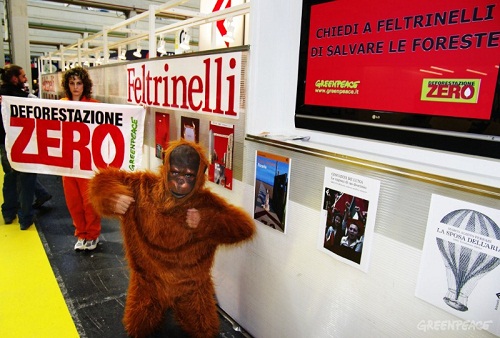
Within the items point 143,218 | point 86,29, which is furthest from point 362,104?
point 86,29

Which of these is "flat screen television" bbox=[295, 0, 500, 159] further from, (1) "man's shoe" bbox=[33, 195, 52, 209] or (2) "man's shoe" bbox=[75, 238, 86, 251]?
(1) "man's shoe" bbox=[33, 195, 52, 209]

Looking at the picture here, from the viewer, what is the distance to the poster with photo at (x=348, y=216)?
135 cm

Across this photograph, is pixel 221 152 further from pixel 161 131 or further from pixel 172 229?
pixel 161 131

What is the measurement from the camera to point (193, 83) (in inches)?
92.5

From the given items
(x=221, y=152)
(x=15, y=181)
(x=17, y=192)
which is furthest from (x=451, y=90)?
(x=17, y=192)

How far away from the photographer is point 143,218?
1801mm

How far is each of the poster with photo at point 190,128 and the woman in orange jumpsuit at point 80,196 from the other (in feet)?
3.42

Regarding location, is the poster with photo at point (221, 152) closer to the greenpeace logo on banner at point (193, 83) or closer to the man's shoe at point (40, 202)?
the greenpeace logo on banner at point (193, 83)

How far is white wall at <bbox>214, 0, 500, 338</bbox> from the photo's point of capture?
4.09 ft

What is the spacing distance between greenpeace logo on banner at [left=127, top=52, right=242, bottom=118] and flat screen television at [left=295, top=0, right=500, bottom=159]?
→ 1.44 ft

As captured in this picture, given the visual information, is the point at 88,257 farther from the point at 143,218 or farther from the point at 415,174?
the point at 415,174

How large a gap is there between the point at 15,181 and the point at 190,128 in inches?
86.9

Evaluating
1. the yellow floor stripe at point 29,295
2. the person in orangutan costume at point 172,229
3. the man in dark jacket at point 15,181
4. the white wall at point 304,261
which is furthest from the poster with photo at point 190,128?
the man in dark jacket at point 15,181

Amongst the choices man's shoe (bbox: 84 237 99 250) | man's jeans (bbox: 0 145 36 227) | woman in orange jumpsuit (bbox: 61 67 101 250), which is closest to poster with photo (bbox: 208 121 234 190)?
woman in orange jumpsuit (bbox: 61 67 101 250)
